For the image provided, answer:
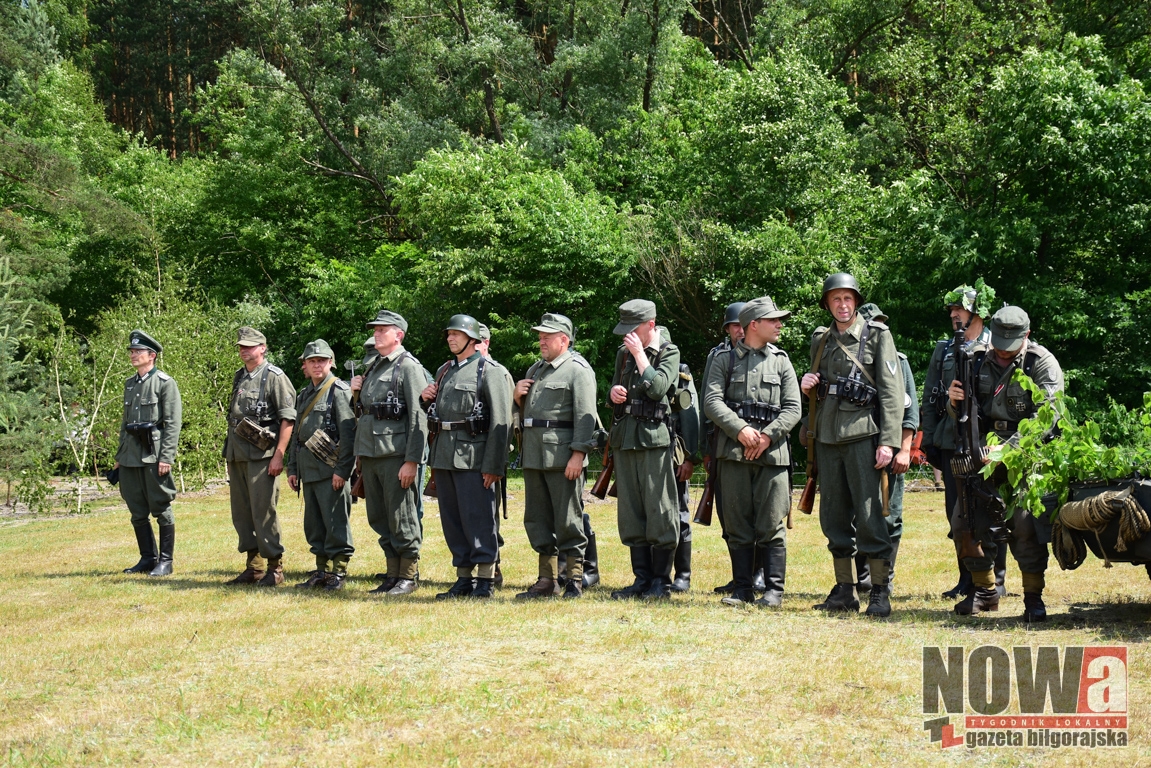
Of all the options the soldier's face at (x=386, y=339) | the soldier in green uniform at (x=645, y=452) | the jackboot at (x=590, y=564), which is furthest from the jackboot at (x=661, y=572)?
the soldier's face at (x=386, y=339)

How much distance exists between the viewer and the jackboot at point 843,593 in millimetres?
7465

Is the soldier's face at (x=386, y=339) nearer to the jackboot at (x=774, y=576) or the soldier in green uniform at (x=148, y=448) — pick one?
the soldier in green uniform at (x=148, y=448)

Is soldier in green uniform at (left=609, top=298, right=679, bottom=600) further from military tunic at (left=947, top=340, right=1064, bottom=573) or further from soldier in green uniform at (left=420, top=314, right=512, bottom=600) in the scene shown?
military tunic at (left=947, top=340, right=1064, bottom=573)

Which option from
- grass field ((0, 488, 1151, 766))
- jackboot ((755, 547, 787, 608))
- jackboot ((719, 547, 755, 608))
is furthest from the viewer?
jackboot ((719, 547, 755, 608))

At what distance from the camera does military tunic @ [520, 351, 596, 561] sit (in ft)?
26.7

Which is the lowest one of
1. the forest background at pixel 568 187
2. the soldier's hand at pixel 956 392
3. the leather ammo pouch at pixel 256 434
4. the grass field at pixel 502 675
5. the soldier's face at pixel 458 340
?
the grass field at pixel 502 675

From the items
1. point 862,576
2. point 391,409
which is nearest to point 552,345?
point 391,409

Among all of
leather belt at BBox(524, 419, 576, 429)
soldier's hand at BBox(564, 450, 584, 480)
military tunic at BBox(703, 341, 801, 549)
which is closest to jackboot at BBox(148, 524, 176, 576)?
leather belt at BBox(524, 419, 576, 429)

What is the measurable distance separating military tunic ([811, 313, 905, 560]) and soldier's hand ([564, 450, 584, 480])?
1.76 metres

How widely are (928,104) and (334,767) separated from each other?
28.3 m

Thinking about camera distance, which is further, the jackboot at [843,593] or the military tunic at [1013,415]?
the jackboot at [843,593]

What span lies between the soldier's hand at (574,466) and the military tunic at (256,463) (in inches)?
117

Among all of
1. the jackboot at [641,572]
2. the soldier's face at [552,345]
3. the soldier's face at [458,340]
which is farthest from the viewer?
the soldier's face at [458,340]

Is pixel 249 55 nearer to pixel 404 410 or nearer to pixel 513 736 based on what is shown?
pixel 404 410
